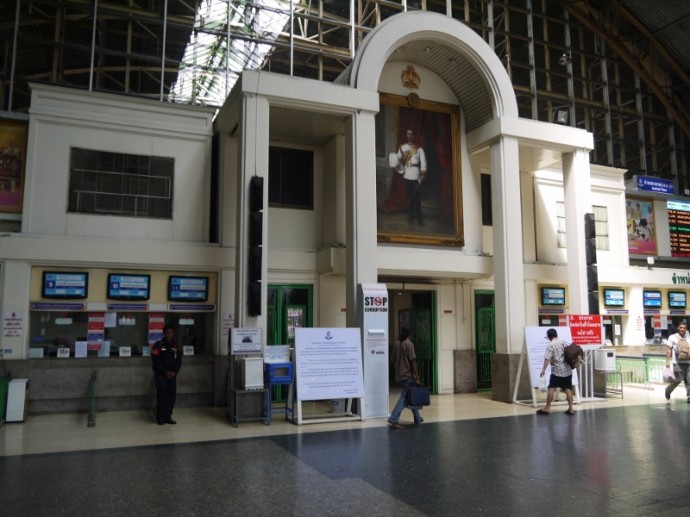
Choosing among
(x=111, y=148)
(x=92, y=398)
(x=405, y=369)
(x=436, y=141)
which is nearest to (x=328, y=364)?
Answer: (x=405, y=369)

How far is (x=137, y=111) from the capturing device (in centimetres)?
1256

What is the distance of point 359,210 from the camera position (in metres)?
11.7

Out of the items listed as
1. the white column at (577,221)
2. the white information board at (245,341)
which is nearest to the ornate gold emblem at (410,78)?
the white column at (577,221)

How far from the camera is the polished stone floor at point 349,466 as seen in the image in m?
5.62

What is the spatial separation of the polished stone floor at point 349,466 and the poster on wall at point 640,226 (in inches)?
393

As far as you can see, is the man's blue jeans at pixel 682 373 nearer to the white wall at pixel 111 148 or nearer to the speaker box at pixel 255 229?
the speaker box at pixel 255 229

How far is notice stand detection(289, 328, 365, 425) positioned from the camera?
10.2 metres

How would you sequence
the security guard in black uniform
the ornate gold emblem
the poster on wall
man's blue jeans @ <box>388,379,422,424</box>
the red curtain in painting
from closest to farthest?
man's blue jeans @ <box>388,379,422,424</box>, the security guard in black uniform, the red curtain in painting, the ornate gold emblem, the poster on wall

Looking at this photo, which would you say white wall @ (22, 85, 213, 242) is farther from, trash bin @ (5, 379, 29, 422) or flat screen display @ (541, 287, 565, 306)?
flat screen display @ (541, 287, 565, 306)

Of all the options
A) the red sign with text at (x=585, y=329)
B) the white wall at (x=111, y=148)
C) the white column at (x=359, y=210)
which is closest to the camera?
the white column at (x=359, y=210)

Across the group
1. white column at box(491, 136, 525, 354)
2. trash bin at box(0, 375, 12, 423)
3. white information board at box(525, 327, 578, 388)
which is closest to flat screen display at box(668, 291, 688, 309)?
white column at box(491, 136, 525, 354)

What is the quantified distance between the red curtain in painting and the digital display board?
10.1 m

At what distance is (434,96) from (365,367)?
7.56 meters

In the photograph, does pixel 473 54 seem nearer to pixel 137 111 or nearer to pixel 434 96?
pixel 434 96
